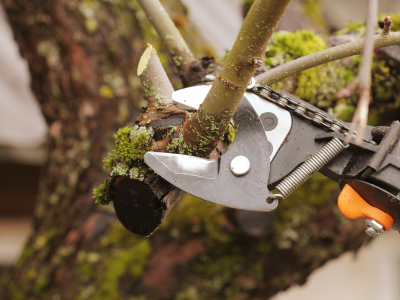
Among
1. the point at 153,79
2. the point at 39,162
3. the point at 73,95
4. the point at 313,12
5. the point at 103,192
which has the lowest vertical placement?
the point at 39,162

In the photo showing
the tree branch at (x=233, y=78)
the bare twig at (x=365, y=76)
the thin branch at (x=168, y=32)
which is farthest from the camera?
the thin branch at (x=168, y=32)

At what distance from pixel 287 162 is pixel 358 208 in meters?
0.16

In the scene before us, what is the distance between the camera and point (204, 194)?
575 millimetres

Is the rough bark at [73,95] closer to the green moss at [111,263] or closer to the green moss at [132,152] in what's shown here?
the green moss at [111,263]

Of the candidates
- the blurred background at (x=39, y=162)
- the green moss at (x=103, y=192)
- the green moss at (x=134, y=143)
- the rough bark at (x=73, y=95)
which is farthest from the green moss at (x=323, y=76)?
the blurred background at (x=39, y=162)

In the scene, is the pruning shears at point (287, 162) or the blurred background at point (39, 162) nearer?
the pruning shears at point (287, 162)

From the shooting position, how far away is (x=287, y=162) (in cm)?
64

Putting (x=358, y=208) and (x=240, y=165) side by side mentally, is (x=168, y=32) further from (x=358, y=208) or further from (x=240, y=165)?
(x=358, y=208)

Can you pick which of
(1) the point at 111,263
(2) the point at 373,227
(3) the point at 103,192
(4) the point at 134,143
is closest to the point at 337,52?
(2) the point at 373,227

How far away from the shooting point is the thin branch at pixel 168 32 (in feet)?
2.68

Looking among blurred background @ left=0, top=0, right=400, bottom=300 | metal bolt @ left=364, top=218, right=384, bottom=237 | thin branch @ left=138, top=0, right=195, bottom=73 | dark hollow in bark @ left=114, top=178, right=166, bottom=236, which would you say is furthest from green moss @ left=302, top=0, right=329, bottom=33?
dark hollow in bark @ left=114, top=178, right=166, bottom=236

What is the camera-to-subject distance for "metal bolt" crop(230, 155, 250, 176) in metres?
0.59

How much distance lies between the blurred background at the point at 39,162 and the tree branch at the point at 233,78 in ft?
5.53

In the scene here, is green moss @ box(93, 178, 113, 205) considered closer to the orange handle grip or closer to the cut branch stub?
the cut branch stub
